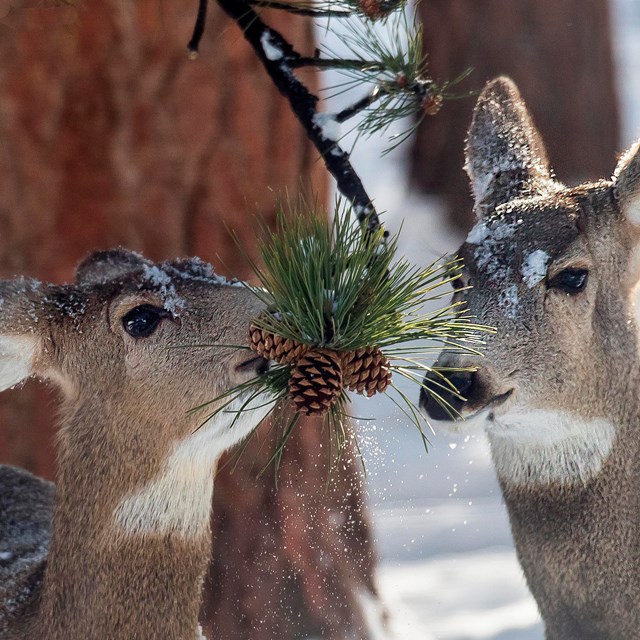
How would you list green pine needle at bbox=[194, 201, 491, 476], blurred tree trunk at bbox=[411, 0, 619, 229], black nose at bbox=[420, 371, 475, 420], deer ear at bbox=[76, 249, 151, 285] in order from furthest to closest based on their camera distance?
blurred tree trunk at bbox=[411, 0, 619, 229], deer ear at bbox=[76, 249, 151, 285], black nose at bbox=[420, 371, 475, 420], green pine needle at bbox=[194, 201, 491, 476]

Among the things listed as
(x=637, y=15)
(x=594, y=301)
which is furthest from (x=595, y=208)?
(x=637, y=15)

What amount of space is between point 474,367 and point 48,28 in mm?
2302

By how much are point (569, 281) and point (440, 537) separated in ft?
8.15

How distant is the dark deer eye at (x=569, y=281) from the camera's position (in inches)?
100

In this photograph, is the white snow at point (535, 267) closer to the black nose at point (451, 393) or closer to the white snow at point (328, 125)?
the black nose at point (451, 393)

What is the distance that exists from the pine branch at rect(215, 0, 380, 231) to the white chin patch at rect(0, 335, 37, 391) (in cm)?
86

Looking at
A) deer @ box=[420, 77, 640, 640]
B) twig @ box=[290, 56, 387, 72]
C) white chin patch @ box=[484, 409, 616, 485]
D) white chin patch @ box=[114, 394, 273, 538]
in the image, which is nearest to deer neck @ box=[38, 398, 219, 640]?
white chin patch @ box=[114, 394, 273, 538]

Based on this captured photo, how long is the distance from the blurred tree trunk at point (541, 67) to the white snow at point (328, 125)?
3337mm

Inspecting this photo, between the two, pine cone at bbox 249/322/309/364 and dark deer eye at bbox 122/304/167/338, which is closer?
pine cone at bbox 249/322/309/364

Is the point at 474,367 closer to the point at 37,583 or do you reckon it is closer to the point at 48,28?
the point at 37,583

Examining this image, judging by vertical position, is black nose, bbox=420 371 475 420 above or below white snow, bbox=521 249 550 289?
below

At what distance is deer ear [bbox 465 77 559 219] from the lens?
2820 millimetres

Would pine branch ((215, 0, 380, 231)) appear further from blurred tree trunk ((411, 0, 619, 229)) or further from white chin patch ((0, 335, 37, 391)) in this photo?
blurred tree trunk ((411, 0, 619, 229))

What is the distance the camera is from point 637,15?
33.5 ft
